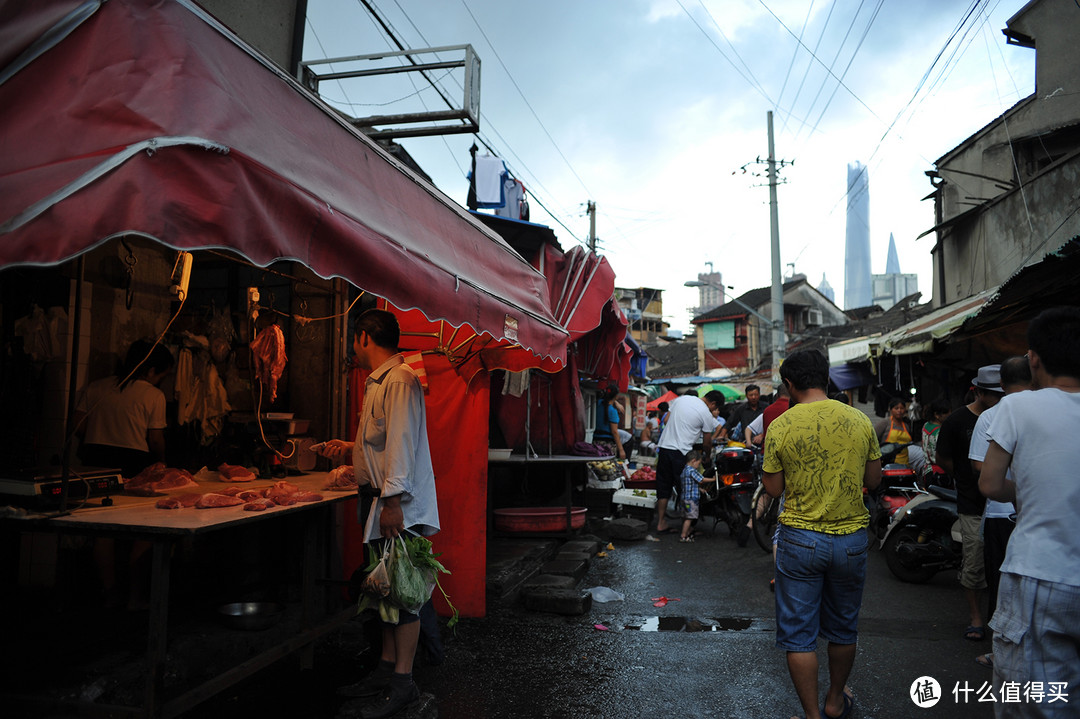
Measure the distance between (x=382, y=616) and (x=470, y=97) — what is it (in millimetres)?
6739

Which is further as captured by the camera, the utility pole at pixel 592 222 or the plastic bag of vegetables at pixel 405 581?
the utility pole at pixel 592 222

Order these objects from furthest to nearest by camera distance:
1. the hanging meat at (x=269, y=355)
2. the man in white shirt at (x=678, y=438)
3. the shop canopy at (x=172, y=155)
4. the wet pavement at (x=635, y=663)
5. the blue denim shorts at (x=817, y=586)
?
the man in white shirt at (x=678, y=438) < the hanging meat at (x=269, y=355) < the wet pavement at (x=635, y=663) < the blue denim shorts at (x=817, y=586) < the shop canopy at (x=172, y=155)

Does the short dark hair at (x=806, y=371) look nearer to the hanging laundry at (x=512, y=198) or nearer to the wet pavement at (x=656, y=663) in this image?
the wet pavement at (x=656, y=663)

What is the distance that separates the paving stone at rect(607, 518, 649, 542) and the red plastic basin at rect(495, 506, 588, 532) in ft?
4.27

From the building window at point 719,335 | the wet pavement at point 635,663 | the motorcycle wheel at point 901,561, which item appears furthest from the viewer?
the building window at point 719,335

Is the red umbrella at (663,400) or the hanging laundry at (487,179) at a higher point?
the hanging laundry at (487,179)

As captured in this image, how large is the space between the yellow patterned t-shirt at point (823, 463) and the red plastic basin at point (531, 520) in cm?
542

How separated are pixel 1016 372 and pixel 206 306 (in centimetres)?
639

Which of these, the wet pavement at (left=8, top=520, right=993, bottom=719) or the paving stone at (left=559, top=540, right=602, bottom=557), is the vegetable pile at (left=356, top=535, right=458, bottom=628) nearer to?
the wet pavement at (left=8, top=520, right=993, bottom=719)

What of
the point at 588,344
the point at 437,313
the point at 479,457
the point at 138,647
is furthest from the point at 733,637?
the point at 588,344

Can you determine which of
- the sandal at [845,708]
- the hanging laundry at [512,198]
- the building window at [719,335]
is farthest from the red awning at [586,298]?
the building window at [719,335]

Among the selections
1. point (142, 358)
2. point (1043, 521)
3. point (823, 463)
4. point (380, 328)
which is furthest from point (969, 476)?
point (142, 358)

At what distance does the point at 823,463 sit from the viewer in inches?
141

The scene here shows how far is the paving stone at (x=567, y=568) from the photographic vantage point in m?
7.24
